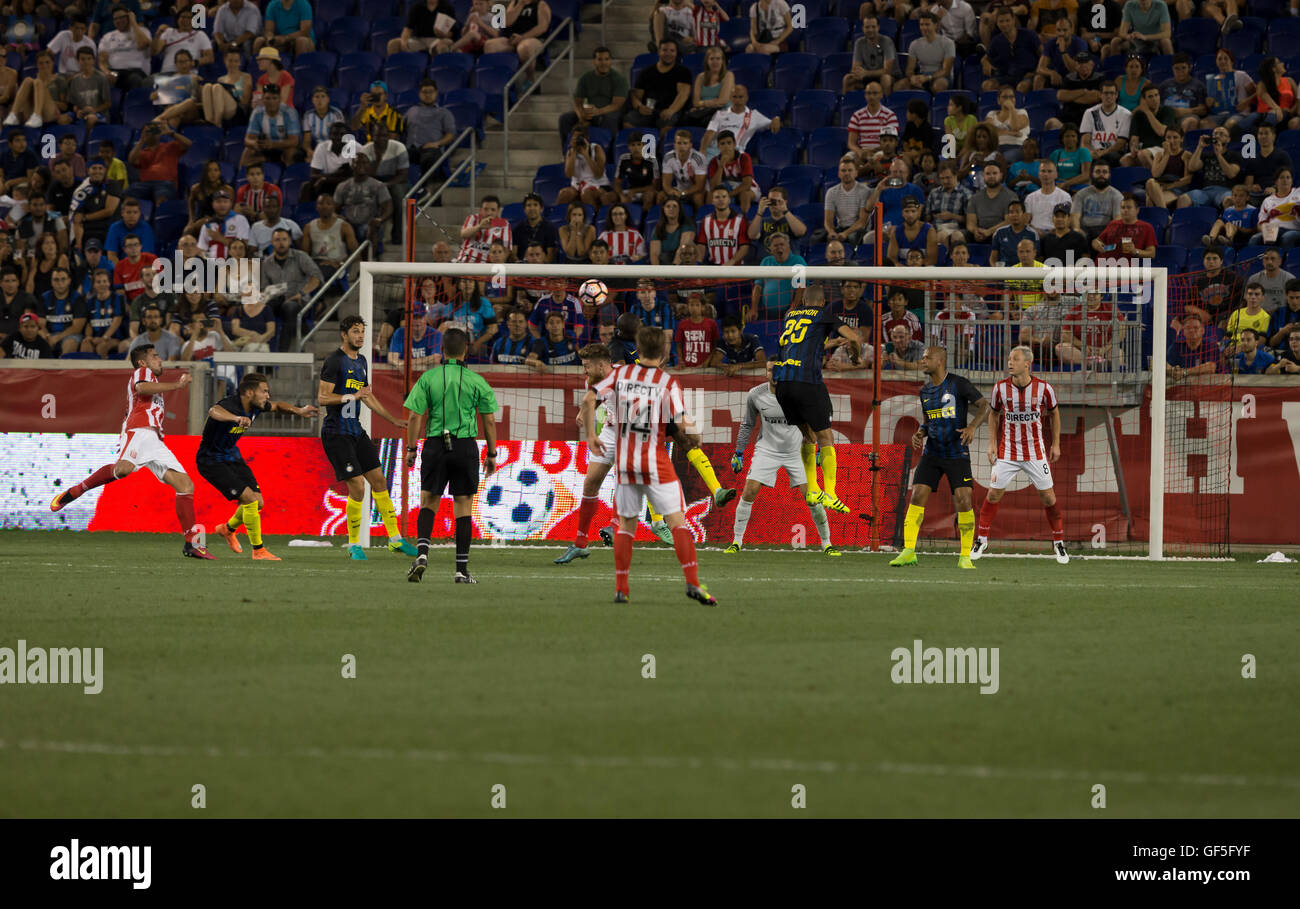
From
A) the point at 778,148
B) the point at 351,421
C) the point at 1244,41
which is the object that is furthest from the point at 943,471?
the point at 1244,41

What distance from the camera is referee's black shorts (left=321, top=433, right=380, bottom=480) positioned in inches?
617

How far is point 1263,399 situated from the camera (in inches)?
726

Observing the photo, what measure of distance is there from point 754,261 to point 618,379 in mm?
9348

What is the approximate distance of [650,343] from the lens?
451 inches

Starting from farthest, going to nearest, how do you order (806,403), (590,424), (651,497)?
(806,403)
(590,424)
(651,497)

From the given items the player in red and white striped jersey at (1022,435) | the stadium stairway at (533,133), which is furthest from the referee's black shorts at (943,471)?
the stadium stairway at (533,133)

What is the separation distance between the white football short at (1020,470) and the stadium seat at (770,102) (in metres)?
8.17

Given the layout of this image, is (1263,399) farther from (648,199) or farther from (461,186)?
(461,186)

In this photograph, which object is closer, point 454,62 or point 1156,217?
point 1156,217

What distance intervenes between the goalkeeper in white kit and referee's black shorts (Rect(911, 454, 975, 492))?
1.76 meters

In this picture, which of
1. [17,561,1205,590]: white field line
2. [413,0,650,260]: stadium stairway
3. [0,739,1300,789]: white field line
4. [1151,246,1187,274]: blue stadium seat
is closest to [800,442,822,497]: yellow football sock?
[17,561,1205,590]: white field line

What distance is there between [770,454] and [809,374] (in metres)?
1.11

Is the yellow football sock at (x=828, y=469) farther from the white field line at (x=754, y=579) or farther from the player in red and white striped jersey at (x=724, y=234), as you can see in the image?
the player in red and white striped jersey at (x=724, y=234)

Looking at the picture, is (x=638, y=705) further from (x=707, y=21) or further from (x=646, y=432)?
(x=707, y=21)
